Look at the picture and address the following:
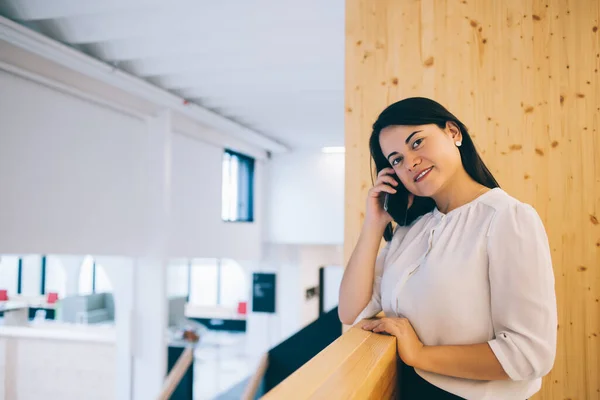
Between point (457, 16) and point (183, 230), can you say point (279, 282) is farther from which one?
point (457, 16)

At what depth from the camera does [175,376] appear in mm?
5109

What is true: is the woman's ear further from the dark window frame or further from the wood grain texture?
the dark window frame

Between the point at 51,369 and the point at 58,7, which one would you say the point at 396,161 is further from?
the point at 51,369

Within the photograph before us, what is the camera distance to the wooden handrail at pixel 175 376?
501 centimetres

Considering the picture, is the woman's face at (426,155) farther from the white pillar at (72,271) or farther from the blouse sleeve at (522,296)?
the white pillar at (72,271)

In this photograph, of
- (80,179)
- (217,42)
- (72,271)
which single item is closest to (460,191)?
(217,42)

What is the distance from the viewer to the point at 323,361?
1.07 metres

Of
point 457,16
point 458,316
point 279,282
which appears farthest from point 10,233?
point 279,282

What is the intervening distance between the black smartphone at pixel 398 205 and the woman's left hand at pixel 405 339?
373 millimetres

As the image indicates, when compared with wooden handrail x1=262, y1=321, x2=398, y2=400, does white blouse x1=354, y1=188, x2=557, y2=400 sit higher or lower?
higher

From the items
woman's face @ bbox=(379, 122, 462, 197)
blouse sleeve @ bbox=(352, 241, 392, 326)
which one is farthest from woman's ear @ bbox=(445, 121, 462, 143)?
blouse sleeve @ bbox=(352, 241, 392, 326)

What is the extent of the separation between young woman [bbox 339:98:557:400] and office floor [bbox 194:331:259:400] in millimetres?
7237

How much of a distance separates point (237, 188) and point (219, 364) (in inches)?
145

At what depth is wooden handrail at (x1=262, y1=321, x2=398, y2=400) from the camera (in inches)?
33.0
